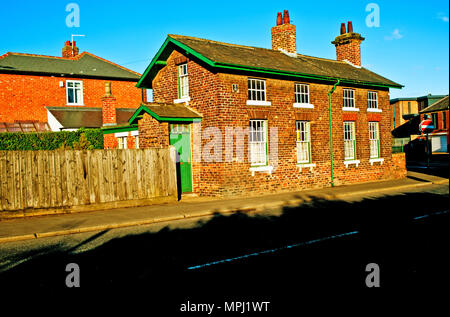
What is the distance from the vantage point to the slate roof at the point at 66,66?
34.2 meters

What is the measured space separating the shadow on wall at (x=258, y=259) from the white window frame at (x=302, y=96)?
9.62m

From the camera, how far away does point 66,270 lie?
6805 millimetres

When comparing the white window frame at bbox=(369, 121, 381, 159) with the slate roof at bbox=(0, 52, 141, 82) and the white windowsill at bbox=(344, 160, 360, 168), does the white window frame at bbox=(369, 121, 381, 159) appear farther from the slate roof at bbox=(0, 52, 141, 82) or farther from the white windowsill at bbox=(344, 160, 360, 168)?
the slate roof at bbox=(0, 52, 141, 82)

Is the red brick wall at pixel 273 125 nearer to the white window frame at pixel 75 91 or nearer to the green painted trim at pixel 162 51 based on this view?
the green painted trim at pixel 162 51

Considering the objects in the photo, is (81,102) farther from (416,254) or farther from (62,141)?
(416,254)

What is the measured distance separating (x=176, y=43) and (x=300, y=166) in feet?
26.0

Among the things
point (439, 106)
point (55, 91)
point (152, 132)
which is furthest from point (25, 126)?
point (439, 106)

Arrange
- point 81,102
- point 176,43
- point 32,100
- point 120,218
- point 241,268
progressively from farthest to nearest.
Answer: point 81,102
point 32,100
point 176,43
point 120,218
point 241,268

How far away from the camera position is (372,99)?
2414 centimetres

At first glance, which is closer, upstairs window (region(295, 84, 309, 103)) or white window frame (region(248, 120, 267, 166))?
white window frame (region(248, 120, 267, 166))

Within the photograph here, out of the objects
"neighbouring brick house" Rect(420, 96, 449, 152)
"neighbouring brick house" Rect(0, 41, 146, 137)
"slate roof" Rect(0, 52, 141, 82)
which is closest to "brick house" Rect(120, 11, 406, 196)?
"neighbouring brick house" Rect(0, 41, 146, 137)

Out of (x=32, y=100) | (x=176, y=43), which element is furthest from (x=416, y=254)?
(x=32, y=100)

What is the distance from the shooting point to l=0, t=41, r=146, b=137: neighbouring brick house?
106ft

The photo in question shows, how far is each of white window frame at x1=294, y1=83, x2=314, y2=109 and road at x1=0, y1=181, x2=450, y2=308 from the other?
9.11m
